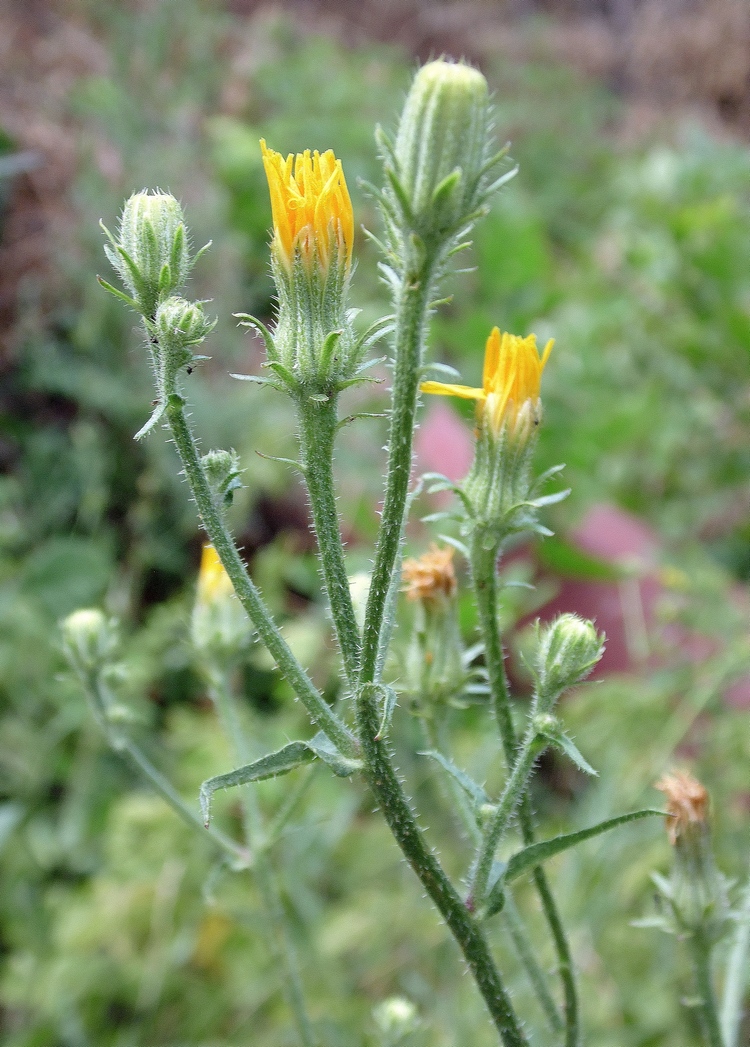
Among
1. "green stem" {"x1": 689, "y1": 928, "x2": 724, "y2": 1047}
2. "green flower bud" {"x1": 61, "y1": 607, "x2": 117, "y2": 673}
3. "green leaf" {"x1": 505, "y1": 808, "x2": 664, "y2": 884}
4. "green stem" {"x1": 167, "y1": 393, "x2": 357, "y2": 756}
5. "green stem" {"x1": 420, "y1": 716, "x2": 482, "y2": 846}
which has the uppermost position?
"green stem" {"x1": 167, "y1": 393, "x2": 357, "y2": 756}

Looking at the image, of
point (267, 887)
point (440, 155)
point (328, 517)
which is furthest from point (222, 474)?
point (267, 887)

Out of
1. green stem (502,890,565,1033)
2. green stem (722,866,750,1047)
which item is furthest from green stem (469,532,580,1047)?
green stem (722,866,750,1047)

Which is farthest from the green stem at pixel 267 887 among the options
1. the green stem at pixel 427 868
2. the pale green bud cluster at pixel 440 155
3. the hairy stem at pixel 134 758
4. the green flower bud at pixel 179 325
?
the pale green bud cluster at pixel 440 155

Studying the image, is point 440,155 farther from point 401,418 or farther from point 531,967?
point 531,967

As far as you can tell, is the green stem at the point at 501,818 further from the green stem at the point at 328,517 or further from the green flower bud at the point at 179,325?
the green flower bud at the point at 179,325

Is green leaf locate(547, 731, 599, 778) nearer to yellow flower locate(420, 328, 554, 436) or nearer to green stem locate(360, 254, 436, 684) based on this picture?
green stem locate(360, 254, 436, 684)

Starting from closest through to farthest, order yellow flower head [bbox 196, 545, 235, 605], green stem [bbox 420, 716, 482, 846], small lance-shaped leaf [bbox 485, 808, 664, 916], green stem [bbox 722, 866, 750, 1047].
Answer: small lance-shaped leaf [bbox 485, 808, 664, 916] < green stem [bbox 420, 716, 482, 846] < green stem [bbox 722, 866, 750, 1047] < yellow flower head [bbox 196, 545, 235, 605]
